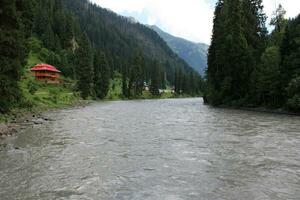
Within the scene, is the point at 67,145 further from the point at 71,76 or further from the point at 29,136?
the point at 71,76

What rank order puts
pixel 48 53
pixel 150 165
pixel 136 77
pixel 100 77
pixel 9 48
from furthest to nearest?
pixel 136 77
pixel 48 53
pixel 100 77
pixel 9 48
pixel 150 165

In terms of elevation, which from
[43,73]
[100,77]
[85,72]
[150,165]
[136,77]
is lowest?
[150,165]

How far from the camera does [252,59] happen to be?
3231 inches

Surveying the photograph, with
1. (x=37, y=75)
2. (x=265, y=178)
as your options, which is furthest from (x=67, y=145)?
(x=37, y=75)

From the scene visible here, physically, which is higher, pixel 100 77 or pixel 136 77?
pixel 136 77

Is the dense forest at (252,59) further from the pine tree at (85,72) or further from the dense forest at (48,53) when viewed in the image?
the dense forest at (48,53)

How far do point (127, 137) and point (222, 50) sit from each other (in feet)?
192

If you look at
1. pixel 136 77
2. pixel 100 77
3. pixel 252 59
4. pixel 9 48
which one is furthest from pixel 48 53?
pixel 9 48

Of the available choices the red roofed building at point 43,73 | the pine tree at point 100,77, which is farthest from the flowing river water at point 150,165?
the pine tree at point 100,77

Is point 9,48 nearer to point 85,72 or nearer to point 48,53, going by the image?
point 85,72

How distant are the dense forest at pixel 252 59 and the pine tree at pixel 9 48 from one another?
41.5 metres

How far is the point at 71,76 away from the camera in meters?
145

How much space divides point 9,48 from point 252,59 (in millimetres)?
55030

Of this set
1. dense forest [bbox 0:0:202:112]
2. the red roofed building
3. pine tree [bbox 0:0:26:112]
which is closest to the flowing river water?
pine tree [bbox 0:0:26:112]
